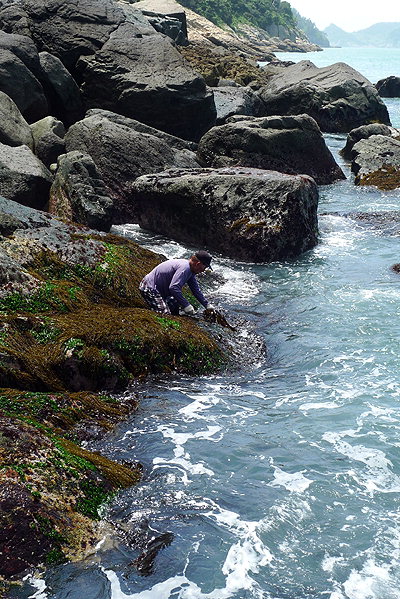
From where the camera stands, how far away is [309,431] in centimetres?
884

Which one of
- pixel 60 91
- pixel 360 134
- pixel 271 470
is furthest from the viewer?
pixel 360 134

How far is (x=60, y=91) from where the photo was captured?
22594mm

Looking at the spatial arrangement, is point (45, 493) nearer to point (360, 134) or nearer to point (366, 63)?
point (360, 134)

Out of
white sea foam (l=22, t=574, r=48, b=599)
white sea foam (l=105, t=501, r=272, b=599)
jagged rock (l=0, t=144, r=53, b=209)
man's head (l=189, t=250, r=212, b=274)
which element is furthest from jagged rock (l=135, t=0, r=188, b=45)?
white sea foam (l=22, t=574, r=48, b=599)

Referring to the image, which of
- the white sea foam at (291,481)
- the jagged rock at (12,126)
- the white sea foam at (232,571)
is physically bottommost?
the white sea foam at (232,571)

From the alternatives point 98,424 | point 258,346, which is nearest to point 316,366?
point 258,346

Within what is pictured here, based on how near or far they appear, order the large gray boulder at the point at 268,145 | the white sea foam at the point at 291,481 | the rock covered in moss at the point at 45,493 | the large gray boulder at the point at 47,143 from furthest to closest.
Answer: the large gray boulder at the point at 268,145
the large gray boulder at the point at 47,143
the white sea foam at the point at 291,481
the rock covered in moss at the point at 45,493

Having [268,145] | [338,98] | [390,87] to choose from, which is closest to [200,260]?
[268,145]

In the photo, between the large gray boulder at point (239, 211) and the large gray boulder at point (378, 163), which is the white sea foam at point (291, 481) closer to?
the large gray boulder at point (239, 211)

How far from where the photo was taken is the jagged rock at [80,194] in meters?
16.0

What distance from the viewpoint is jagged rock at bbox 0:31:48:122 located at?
20469mm

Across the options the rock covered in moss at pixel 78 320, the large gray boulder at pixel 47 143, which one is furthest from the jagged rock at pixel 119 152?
the rock covered in moss at pixel 78 320

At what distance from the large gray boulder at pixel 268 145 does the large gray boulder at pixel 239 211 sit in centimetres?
460

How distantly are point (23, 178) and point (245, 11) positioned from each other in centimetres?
15962
